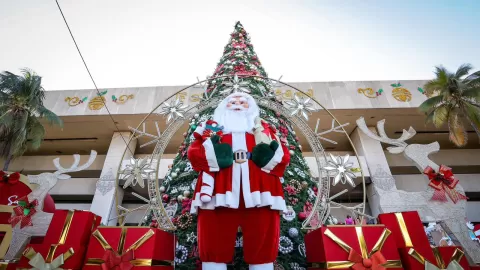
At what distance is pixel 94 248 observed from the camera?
7.22ft

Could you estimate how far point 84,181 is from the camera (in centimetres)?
1162

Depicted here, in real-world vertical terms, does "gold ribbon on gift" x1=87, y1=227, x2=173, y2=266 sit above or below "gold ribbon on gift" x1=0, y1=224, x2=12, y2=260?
below

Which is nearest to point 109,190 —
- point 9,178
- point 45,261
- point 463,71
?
point 9,178

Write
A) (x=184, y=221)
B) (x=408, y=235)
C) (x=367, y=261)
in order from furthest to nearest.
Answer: (x=184, y=221)
(x=408, y=235)
(x=367, y=261)

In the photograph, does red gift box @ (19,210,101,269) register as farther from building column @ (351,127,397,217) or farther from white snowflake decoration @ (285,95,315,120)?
building column @ (351,127,397,217)

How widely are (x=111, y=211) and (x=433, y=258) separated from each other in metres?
10.1

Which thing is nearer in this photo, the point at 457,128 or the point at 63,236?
the point at 63,236

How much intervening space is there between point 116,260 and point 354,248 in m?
1.97

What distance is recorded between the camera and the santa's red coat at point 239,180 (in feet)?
6.37

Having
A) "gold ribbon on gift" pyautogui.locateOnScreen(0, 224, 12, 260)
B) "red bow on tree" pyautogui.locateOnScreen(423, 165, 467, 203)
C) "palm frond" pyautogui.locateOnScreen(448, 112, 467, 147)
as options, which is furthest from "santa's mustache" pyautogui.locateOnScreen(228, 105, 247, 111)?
"palm frond" pyautogui.locateOnScreen(448, 112, 467, 147)

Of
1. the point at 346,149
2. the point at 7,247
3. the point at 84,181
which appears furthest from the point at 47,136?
the point at 346,149

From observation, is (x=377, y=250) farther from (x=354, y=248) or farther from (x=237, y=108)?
(x=237, y=108)

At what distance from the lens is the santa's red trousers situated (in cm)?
194

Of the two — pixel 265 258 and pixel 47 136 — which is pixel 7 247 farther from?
pixel 47 136
